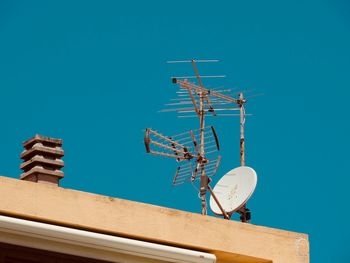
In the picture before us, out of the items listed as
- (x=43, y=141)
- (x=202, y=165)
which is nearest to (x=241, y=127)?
(x=202, y=165)

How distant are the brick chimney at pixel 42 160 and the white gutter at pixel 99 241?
44.6 inches

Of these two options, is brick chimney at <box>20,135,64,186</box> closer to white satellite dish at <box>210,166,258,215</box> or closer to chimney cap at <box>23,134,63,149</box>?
chimney cap at <box>23,134,63,149</box>

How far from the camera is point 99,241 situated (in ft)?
38.7

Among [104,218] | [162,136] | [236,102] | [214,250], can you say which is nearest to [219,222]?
[214,250]

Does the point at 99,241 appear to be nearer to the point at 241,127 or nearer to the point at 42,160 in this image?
the point at 42,160

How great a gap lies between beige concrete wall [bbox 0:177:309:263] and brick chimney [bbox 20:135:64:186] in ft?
2.50

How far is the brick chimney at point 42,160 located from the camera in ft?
41.5

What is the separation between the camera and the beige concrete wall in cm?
1169

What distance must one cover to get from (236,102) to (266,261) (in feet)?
17.4

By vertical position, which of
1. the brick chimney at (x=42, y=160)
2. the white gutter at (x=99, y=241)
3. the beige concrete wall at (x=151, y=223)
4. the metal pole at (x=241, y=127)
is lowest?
the white gutter at (x=99, y=241)

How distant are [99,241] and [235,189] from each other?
3985 millimetres

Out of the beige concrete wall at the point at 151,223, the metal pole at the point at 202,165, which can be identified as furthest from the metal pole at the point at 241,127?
the beige concrete wall at the point at 151,223

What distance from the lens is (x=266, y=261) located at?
12891 millimetres

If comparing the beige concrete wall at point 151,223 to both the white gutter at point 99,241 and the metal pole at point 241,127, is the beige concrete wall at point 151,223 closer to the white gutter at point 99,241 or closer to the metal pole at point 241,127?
the white gutter at point 99,241
